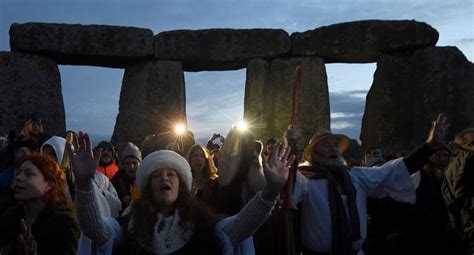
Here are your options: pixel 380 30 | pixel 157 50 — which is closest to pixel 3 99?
pixel 157 50

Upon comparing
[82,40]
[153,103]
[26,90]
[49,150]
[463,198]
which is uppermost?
[82,40]

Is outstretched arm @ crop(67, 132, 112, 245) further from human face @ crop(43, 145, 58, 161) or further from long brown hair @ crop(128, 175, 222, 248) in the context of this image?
human face @ crop(43, 145, 58, 161)

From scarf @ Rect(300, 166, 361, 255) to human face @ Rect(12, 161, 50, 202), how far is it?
1.70 metres

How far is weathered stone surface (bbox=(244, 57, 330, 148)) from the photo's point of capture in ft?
42.9

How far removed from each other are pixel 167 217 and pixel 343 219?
1394 mm

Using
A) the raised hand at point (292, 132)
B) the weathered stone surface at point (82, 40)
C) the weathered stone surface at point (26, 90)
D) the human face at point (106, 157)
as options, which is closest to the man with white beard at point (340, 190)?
the raised hand at point (292, 132)

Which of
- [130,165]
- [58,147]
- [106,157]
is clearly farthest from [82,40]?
[58,147]

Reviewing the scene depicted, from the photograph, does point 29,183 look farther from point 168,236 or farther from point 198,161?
point 198,161

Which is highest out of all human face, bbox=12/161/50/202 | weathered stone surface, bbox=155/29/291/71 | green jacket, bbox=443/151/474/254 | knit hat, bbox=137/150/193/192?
weathered stone surface, bbox=155/29/291/71

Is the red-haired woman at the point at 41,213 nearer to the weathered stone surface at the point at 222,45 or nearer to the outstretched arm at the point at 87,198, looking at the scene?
the outstretched arm at the point at 87,198

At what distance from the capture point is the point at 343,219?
3867 millimetres

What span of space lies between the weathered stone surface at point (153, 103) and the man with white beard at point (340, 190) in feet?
29.7

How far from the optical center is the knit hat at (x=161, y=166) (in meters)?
2.96

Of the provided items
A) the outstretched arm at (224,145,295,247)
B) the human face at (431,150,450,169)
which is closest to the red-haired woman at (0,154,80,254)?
the outstretched arm at (224,145,295,247)
